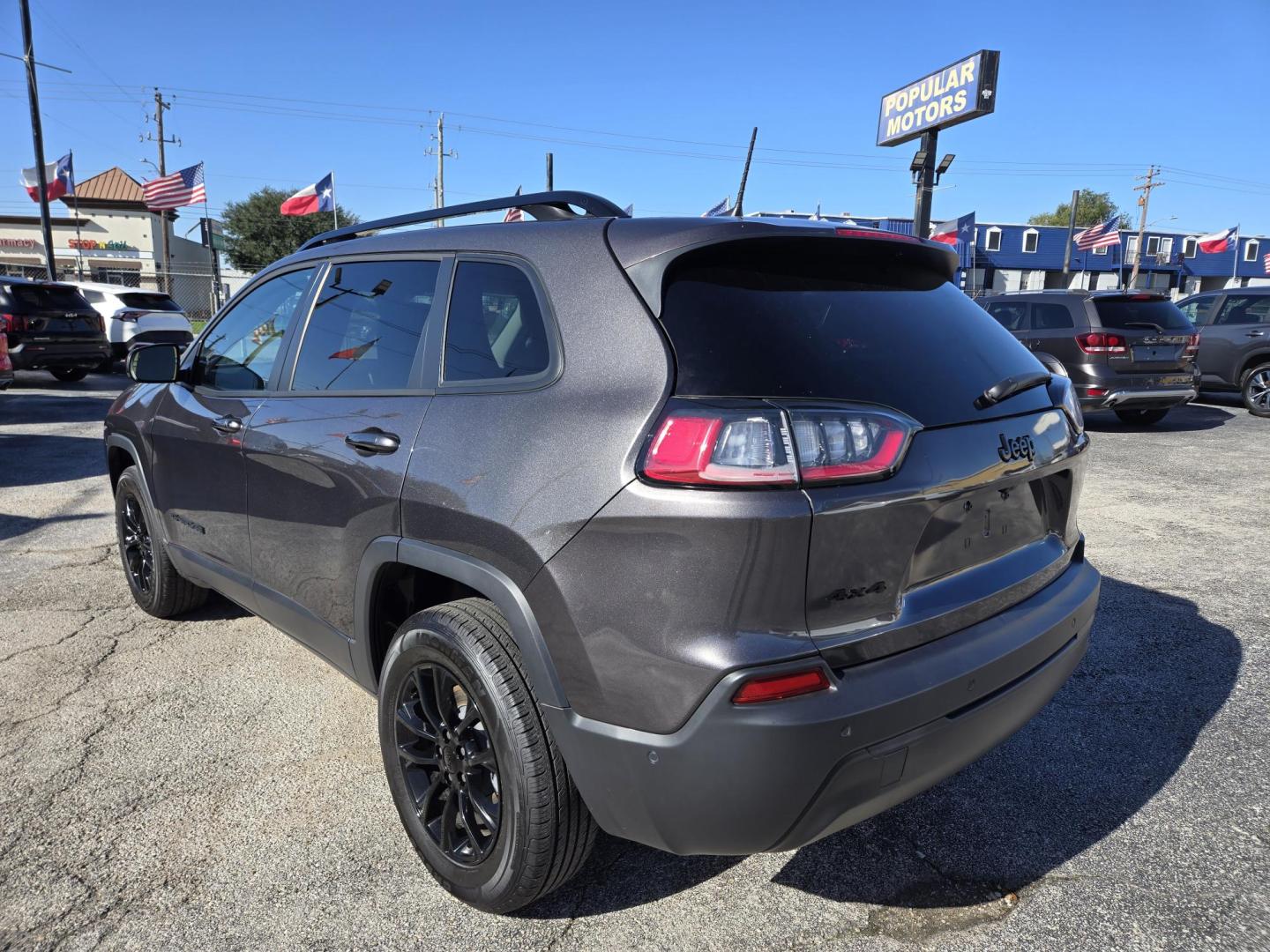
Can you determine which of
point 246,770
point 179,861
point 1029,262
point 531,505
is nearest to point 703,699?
point 531,505

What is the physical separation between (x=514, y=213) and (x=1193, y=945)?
284cm

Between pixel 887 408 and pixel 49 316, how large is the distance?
590 inches

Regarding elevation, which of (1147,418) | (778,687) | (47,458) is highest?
(778,687)

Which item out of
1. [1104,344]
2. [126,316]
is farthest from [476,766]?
[126,316]

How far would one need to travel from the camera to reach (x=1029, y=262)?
5300cm

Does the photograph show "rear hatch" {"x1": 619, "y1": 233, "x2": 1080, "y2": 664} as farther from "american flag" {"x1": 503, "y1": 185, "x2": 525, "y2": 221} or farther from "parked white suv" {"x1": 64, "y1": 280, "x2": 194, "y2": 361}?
"parked white suv" {"x1": 64, "y1": 280, "x2": 194, "y2": 361}

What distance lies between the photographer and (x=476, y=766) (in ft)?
6.93

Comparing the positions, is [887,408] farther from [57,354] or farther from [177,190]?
[177,190]

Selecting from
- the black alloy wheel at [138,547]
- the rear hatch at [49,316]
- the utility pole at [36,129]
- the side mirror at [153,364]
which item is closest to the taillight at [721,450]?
the side mirror at [153,364]

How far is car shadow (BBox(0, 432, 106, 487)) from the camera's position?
738cm

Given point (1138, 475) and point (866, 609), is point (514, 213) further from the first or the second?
point (1138, 475)

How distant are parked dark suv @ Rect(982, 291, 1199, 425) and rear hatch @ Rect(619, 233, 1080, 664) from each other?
8200 mm

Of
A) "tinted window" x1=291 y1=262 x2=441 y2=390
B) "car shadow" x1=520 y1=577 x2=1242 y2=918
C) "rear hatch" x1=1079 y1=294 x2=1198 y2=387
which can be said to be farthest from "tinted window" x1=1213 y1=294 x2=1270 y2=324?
"tinted window" x1=291 y1=262 x2=441 y2=390

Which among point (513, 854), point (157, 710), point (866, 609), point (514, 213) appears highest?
point (514, 213)
